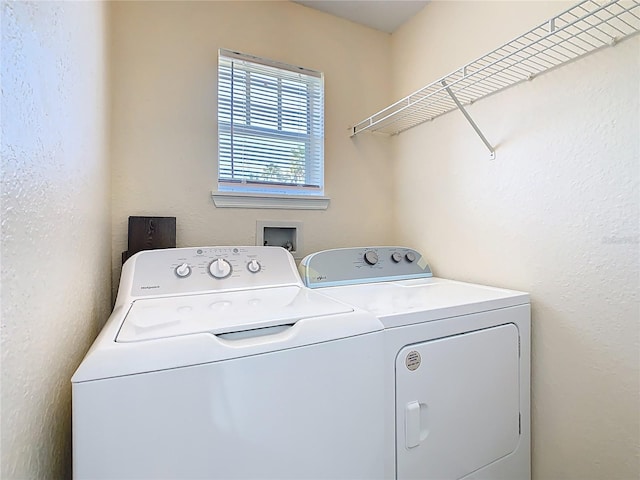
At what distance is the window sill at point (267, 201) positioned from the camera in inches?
57.3

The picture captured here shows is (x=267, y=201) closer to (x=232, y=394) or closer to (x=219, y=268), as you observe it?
(x=219, y=268)

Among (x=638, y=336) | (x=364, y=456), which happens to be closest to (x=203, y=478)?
(x=364, y=456)

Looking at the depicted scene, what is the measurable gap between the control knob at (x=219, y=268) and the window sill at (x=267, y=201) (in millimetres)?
399

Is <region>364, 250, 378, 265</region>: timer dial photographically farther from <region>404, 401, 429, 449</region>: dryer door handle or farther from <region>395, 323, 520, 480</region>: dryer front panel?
<region>404, 401, 429, 449</region>: dryer door handle

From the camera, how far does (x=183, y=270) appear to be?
1.10 metres

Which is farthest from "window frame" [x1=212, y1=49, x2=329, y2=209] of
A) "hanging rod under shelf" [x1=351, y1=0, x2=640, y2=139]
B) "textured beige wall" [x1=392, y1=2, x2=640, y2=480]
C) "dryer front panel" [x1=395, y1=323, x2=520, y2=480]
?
"dryer front panel" [x1=395, y1=323, x2=520, y2=480]

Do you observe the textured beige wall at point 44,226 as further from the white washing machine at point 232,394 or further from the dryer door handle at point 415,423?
the dryer door handle at point 415,423

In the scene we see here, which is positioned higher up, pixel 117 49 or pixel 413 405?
pixel 117 49

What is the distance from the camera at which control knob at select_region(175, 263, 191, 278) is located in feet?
3.57

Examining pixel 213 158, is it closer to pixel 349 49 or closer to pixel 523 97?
pixel 349 49

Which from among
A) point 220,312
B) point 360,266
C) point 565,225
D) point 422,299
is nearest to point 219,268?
point 220,312

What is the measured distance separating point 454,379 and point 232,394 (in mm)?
659

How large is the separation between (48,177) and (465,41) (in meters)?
1.61

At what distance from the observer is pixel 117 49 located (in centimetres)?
130
